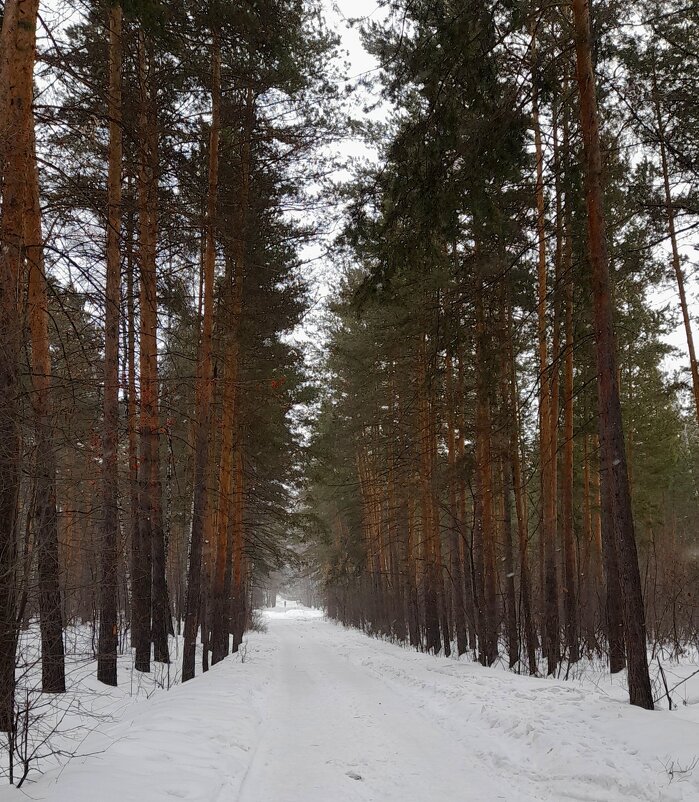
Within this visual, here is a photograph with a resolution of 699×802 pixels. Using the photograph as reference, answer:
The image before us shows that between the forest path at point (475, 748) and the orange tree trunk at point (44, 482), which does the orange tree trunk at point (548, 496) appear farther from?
the orange tree trunk at point (44, 482)

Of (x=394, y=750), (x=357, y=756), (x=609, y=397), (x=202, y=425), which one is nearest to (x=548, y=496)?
(x=609, y=397)

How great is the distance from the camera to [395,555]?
29.8 metres

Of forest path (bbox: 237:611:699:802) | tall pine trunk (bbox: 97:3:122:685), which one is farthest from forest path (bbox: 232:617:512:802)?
tall pine trunk (bbox: 97:3:122:685)

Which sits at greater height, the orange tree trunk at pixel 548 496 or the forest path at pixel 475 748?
the orange tree trunk at pixel 548 496

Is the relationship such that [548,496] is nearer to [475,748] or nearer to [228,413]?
[475,748]

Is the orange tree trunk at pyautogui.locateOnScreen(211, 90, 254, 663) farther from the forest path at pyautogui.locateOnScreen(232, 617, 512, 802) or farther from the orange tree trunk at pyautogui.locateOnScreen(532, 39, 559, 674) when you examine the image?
the orange tree trunk at pyautogui.locateOnScreen(532, 39, 559, 674)

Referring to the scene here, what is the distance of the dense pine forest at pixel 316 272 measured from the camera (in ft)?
20.2

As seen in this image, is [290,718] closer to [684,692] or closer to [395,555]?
[684,692]

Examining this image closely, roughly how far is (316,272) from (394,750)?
11528 mm

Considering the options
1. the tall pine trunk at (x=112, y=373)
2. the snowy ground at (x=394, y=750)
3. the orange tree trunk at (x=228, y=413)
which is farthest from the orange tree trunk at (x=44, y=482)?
the orange tree trunk at (x=228, y=413)

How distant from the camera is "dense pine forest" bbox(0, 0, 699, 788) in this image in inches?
242

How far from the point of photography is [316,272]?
15.1 m

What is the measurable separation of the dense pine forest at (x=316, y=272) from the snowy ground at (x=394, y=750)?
847 millimetres

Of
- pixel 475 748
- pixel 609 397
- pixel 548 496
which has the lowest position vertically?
pixel 475 748
